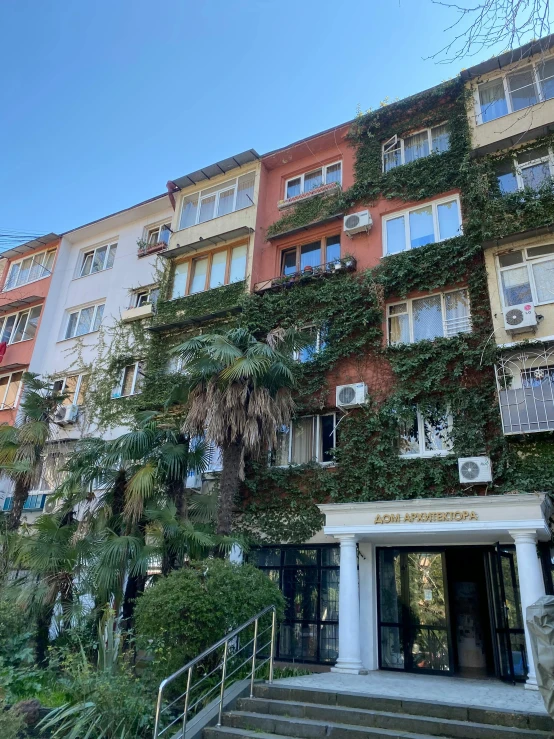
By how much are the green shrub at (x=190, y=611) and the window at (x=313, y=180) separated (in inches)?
558

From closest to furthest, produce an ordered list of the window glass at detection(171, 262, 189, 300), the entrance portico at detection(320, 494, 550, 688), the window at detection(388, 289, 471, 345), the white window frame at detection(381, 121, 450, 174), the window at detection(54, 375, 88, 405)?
the entrance portico at detection(320, 494, 550, 688)
the window at detection(388, 289, 471, 345)
the white window frame at detection(381, 121, 450, 174)
the window glass at detection(171, 262, 189, 300)
the window at detection(54, 375, 88, 405)

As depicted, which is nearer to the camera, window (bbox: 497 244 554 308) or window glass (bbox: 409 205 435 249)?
window (bbox: 497 244 554 308)

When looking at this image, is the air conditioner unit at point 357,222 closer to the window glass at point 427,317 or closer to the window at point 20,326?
the window glass at point 427,317

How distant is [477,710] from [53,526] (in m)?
10.2

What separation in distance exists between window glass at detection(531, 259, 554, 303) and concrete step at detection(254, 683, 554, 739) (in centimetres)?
934

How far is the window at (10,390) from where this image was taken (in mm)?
23500

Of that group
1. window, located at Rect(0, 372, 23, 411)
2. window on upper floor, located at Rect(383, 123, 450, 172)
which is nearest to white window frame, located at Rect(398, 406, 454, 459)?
window on upper floor, located at Rect(383, 123, 450, 172)

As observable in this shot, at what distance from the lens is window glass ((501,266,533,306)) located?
13.6 metres

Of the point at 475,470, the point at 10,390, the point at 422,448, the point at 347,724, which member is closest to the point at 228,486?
the point at 422,448

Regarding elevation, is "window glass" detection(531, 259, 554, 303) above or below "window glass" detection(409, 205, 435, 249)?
below

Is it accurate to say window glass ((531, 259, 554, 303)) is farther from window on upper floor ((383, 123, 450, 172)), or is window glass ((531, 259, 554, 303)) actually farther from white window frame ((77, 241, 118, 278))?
white window frame ((77, 241, 118, 278))

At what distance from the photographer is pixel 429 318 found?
15.3 meters

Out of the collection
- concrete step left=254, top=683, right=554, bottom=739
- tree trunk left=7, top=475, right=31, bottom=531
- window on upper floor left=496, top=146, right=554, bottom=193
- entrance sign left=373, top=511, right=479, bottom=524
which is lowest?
concrete step left=254, top=683, right=554, bottom=739

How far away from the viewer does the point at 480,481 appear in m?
12.2
